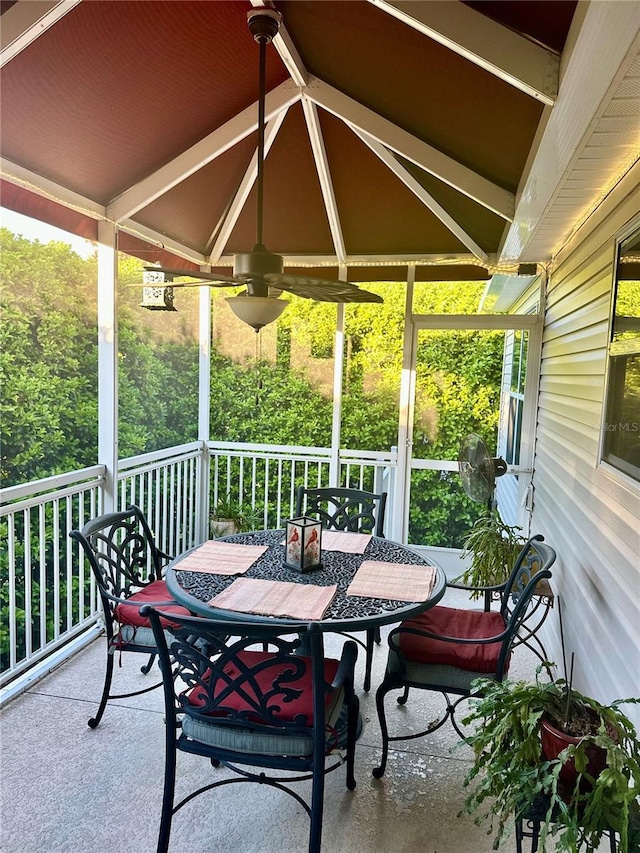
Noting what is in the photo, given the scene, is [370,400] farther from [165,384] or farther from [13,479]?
[13,479]

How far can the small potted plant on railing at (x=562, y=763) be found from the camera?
140cm

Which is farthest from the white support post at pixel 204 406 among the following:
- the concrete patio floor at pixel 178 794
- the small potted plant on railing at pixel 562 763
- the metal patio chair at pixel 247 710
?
the small potted plant on railing at pixel 562 763

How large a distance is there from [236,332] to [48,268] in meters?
1.60

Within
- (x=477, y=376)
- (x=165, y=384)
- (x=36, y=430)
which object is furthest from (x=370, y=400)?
(x=36, y=430)

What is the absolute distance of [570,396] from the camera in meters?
3.16

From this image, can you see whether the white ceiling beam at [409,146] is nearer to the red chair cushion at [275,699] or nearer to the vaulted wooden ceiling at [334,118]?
the vaulted wooden ceiling at [334,118]

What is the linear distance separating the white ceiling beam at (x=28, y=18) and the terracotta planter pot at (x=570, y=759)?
2846 mm

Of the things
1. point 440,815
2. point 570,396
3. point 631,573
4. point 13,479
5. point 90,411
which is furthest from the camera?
point 90,411

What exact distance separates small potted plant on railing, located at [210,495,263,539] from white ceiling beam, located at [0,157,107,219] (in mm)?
2457

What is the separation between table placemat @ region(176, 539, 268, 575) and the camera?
8.20ft

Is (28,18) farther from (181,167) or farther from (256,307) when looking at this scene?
(181,167)

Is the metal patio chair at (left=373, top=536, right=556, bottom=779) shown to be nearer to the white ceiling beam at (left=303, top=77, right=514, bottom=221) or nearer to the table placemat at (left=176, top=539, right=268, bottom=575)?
the table placemat at (left=176, top=539, right=268, bottom=575)

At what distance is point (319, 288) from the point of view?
2240 mm

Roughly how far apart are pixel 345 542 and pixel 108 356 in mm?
1873
